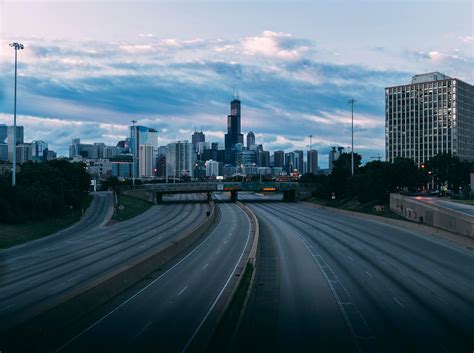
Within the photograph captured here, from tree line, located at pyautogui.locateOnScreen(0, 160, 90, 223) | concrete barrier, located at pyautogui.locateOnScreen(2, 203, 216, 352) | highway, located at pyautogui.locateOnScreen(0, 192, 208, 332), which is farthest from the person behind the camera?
tree line, located at pyautogui.locateOnScreen(0, 160, 90, 223)

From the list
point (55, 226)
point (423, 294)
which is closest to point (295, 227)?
point (55, 226)

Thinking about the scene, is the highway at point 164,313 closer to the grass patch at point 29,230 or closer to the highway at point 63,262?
the highway at point 63,262

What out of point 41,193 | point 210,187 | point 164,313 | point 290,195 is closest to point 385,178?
point 210,187

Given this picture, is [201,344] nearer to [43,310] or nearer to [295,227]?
[43,310]

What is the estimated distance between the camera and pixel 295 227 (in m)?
77.0

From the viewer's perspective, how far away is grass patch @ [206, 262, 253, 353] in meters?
18.5

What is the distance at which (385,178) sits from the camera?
104688mm

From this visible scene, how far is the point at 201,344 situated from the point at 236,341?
1940 millimetres

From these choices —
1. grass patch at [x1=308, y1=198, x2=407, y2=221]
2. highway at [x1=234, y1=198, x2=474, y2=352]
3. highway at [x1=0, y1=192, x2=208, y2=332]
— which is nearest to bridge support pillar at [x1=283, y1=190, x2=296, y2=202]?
grass patch at [x1=308, y1=198, x2=407, y2=221]

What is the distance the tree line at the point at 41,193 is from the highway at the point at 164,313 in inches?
1504

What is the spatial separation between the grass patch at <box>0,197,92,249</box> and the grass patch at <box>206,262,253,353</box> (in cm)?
3462

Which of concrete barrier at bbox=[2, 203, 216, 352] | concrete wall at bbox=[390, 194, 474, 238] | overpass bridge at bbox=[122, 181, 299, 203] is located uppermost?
overpass bridge at bbox=[122, 181, 299, 203]

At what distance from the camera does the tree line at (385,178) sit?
10506cm

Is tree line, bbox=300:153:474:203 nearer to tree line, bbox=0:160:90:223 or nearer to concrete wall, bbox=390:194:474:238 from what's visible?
concrete wall, bbox=390:194:474:238
